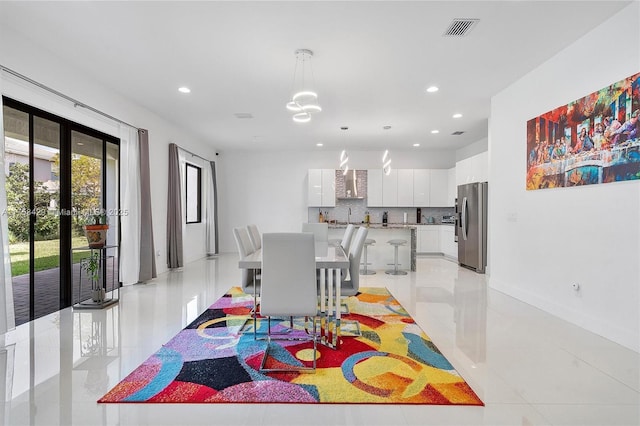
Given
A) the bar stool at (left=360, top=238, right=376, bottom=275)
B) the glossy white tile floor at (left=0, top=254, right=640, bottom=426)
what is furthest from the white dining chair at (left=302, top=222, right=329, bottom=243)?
the glossy white tile floor at (left=0, top=254, right=640, bottom=426)

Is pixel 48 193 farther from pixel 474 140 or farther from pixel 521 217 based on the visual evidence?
pixel 474 140

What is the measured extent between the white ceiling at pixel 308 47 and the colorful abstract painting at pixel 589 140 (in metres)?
0.55

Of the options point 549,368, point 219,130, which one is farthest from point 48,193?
point 549,368

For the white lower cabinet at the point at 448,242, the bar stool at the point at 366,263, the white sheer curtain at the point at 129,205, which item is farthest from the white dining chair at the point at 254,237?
the white lower cabinet at the point at 448,242

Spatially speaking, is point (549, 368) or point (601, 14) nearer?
point (549, 368)

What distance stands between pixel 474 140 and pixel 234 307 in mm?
6898

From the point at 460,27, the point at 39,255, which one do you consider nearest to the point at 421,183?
the point at 460,27

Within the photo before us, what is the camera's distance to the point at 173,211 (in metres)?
6.70

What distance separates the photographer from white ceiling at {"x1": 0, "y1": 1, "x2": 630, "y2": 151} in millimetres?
3037

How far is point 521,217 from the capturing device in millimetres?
4629

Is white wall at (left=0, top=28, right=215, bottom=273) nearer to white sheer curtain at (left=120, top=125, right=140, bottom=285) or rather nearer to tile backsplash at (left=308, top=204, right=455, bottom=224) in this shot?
white sheer curtain at (left=120, top=125, right=140, bottom=285)

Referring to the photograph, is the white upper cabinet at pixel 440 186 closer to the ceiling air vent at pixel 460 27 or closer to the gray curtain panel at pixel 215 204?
the gray curtain panel at pixel 215 204

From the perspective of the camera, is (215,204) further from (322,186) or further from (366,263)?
(366,263)

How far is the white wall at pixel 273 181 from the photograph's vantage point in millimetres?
9672
